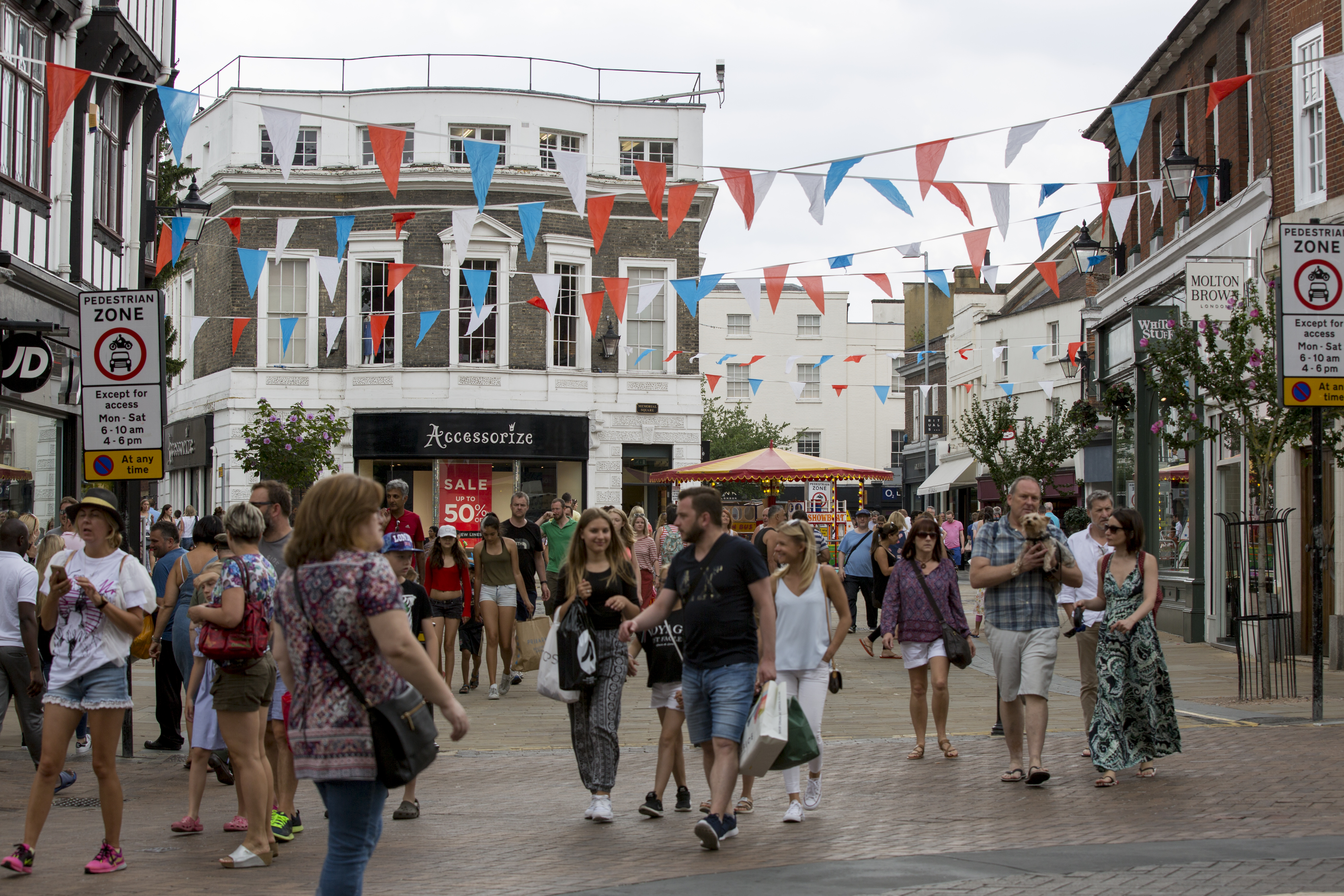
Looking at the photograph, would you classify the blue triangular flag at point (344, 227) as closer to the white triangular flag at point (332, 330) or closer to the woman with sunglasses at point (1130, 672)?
the white triangular flag at point (332, 330)

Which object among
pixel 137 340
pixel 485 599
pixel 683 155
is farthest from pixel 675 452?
pixel 137 340

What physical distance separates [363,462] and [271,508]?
83.2ft

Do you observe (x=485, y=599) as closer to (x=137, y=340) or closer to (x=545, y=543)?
(x=545, y=543)

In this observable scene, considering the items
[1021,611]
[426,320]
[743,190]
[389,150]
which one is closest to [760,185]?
[743,190]

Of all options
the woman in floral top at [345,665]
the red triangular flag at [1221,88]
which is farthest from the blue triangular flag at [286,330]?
the woman in floral top at [345,665]

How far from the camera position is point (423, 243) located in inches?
1271

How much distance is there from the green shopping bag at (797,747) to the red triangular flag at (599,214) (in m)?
9.94

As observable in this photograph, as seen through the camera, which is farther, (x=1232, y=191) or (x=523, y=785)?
(x=1232, y=191)

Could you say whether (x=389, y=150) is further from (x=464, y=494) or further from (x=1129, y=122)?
(x=464, y=494)

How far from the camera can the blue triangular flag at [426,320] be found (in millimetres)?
28000

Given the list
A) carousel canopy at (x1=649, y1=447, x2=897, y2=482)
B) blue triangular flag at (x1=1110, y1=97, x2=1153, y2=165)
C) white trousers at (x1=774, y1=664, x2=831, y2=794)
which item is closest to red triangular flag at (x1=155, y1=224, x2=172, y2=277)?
carousel canopy at (x1=649, y1=447, x2=897, y2=482)

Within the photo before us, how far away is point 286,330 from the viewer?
105 ft

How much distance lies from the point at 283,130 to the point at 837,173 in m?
5.43

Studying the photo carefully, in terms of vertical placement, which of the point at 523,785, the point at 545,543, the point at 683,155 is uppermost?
the point at 683,155
